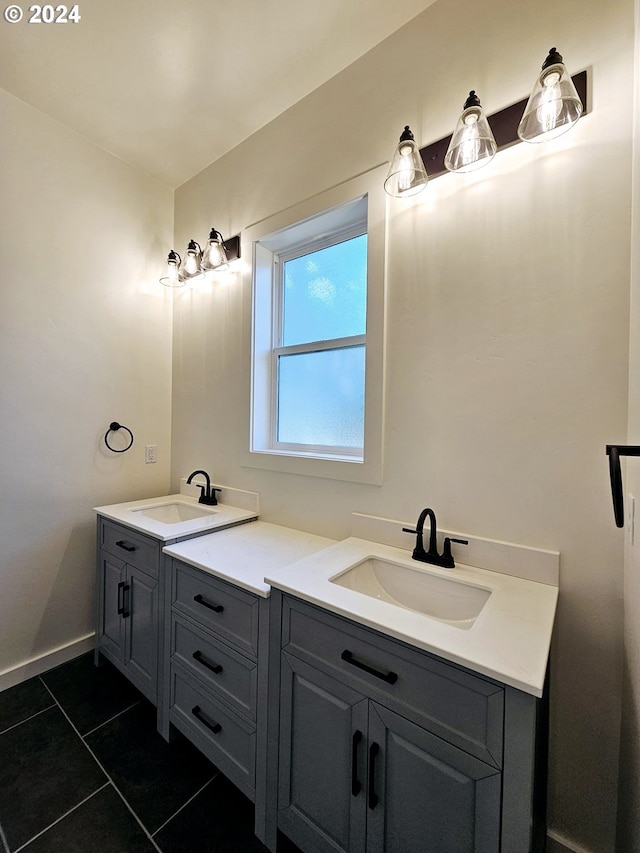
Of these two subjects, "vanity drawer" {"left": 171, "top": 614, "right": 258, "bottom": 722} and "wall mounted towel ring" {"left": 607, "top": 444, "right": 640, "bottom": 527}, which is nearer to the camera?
"wall mounted towel ring" {"left": 607, "top": 444, "right": 640, "bottom": 527}

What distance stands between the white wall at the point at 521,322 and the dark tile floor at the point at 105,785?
1058mm

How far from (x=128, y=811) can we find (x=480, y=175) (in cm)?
252

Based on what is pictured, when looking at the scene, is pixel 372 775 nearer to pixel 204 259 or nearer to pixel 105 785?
pixel 105 785

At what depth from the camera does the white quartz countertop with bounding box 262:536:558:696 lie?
2.40ft

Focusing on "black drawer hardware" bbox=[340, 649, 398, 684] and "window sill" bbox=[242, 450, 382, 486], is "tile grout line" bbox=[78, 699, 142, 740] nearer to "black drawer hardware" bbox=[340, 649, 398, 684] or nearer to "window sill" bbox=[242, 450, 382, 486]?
"window sill" bbox=[242, 450, 382, 486]

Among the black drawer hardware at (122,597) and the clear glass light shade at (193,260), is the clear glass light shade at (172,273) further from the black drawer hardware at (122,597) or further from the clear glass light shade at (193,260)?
the black drawer hardware at (122,597)

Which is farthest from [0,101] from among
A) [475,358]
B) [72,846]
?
[72,846]

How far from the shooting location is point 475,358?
1.24 m

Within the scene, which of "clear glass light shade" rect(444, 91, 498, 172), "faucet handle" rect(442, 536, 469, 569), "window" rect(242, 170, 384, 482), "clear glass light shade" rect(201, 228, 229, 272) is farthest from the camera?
"clear glass light shade" rect(201, 228, 229, 272)

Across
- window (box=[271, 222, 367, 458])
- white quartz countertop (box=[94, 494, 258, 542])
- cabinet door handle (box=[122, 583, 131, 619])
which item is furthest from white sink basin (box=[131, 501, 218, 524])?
window (box=[271, 222, 367, 458])

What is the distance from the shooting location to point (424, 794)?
811mm

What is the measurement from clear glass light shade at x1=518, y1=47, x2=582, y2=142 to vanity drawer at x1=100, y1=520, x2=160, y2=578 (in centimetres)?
200

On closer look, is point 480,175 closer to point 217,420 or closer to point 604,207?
point 604,207

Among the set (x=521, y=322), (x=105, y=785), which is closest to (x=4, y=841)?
(x=105, y=785)
